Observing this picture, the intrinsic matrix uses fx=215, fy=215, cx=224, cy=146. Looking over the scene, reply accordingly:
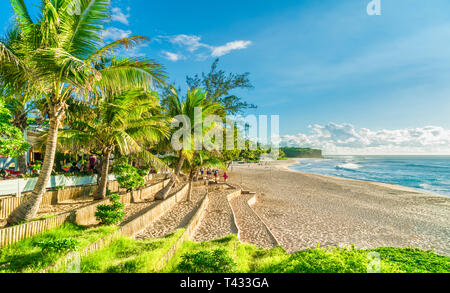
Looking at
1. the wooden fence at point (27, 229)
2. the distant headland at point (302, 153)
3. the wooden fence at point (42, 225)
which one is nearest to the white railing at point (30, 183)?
the wooden fence at point (42, 225)

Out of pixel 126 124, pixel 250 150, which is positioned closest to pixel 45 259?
pixel 126 124

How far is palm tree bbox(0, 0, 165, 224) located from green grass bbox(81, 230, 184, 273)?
2813 millimetres

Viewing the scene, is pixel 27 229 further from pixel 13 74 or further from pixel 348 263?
pixel 348 263

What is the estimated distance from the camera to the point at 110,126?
30.7ft

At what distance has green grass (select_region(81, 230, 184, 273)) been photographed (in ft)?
12.2

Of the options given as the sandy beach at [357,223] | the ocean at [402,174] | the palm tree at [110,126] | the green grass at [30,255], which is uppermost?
the palm tree at [110,126]

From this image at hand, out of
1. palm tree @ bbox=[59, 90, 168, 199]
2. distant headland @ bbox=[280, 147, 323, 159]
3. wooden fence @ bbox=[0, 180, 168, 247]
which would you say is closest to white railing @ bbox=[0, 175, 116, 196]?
palm tree @ bbox=[59, 90, 168, 199]

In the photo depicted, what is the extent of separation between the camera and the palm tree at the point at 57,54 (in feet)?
17.6

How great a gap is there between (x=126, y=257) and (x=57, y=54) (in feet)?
15.6

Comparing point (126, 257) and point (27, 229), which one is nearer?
point (126, 257)

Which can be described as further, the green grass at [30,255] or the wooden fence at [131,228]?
the wooden fence at [131,228]

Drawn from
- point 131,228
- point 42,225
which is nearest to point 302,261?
point 131,228

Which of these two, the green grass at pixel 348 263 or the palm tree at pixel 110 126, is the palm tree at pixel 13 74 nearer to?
the palm tree at pixel 110 126

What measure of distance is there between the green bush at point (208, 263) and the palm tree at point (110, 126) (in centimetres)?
591
